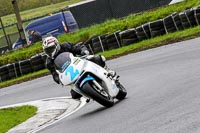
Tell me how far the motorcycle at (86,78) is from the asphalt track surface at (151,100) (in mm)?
293

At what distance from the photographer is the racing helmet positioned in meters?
11.6

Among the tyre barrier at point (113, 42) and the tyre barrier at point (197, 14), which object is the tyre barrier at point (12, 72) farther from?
the tyre barrier at point (197, 14)

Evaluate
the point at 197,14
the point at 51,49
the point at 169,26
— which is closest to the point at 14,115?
the point at 51,49

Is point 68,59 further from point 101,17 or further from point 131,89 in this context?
point 101,17

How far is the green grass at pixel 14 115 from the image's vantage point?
13312 mm

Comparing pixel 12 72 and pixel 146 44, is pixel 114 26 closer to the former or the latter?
pixel 146 44

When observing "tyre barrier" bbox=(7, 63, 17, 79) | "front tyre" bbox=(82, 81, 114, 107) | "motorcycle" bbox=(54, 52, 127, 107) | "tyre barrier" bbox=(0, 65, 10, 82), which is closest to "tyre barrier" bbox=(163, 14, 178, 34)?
"tyre barrier" bbox=(7, 63, 17, 79)

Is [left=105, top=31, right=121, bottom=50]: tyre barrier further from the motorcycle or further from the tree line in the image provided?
the tree line

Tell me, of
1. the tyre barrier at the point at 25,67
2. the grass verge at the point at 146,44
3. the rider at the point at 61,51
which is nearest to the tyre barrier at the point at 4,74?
the tyre barrier at the point at 25,67

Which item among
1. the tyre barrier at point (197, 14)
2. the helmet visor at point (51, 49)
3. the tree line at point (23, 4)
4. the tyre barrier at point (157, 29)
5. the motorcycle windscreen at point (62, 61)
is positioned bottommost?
the tree line at point (23, 4)

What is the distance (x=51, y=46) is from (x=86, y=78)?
39.4 inches

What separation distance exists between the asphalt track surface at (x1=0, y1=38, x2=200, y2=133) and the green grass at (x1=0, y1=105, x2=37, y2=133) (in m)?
1.34

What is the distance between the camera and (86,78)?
36.6 feet

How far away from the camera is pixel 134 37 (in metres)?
25.1
